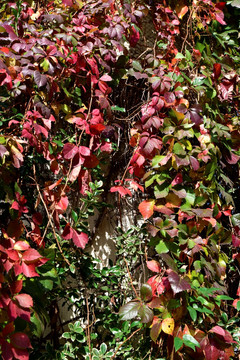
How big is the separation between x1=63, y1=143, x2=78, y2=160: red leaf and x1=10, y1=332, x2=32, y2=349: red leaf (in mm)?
685

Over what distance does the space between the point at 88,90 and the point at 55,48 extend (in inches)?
11.9

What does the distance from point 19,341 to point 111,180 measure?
1066 mm

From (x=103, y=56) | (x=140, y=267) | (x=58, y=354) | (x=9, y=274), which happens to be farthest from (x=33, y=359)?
(x=103, y=56)

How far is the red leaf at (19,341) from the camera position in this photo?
1146 millimetres

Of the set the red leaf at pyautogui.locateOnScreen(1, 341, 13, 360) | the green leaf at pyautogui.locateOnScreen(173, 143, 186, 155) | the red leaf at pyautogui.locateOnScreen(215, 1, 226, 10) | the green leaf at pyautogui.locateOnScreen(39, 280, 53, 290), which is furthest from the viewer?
the red leaf at pyautogui.locateOnScreen(215, 1, 226, 10)

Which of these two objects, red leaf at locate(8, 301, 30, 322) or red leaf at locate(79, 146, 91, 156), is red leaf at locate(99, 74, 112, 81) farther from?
red leaf at locate(8, 301, 30, 322)

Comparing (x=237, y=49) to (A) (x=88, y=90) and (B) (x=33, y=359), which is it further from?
(B) (x=33, y=359)

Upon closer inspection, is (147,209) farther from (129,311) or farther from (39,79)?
(39,79)

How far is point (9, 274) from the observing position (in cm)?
122

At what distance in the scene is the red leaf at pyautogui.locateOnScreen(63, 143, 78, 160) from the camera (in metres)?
1.51

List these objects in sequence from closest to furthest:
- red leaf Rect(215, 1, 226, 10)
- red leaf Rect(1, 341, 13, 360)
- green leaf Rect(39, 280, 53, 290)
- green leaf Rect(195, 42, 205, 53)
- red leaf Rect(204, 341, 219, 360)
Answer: red leaf Rect(1, 341, 13, 360), green leaf Rect(39, 280, 53, 290), red leaf Rect(204, 341, 219, 360), green leaf Rect(195, 42, 205, 53), red leaf Rect(215, 1, 226, 10)

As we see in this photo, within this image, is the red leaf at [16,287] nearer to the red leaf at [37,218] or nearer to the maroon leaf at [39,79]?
the red leaf at [37,218]

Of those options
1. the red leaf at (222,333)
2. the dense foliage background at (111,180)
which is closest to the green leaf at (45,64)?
the dense foliage background at (111,180)

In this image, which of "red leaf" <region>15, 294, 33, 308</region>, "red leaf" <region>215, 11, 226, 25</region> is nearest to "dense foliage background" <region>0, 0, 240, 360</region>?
"red leaf" <region>15, 294, 33, 308</region>
